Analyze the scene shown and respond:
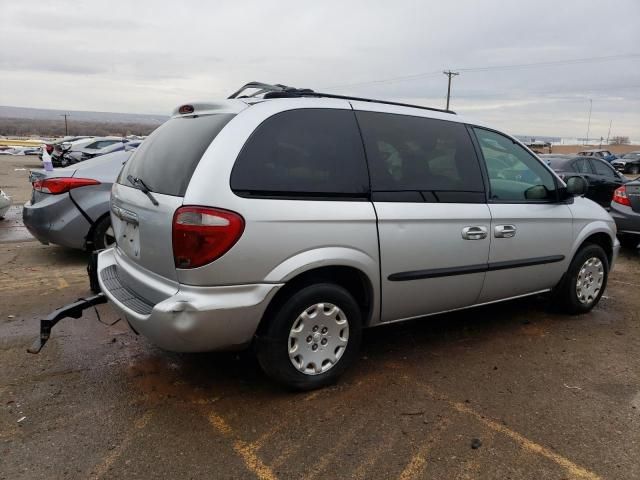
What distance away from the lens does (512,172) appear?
14.0 feet

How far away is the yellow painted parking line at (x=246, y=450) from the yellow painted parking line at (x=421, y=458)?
0.64 meters

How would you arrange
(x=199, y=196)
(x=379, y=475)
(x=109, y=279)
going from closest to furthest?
(x=379, y=475)
(x=199, y=196)
(x=109, y=279)

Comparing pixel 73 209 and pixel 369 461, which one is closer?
pixel 369 461

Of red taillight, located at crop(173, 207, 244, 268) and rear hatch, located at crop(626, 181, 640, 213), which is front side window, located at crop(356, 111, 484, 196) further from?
rear hatch, located at crop(626, 181, 640, 213)

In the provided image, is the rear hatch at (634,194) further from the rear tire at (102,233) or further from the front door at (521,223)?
the rear tire at (102,233)

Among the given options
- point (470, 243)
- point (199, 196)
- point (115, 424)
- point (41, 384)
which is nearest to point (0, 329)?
point (41, 384)

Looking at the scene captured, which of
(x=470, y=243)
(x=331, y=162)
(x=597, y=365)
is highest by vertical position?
(x=331, y=162)

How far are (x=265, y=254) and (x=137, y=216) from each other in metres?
0.86

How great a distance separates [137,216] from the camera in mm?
3145

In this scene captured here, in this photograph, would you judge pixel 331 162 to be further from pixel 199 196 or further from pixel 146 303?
pixel 146 303

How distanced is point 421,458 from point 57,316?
2.32 m

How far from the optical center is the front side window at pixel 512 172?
4.05 m

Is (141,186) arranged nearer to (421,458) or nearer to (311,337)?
(311,337)

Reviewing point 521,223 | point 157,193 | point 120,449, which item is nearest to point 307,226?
point 157,193
